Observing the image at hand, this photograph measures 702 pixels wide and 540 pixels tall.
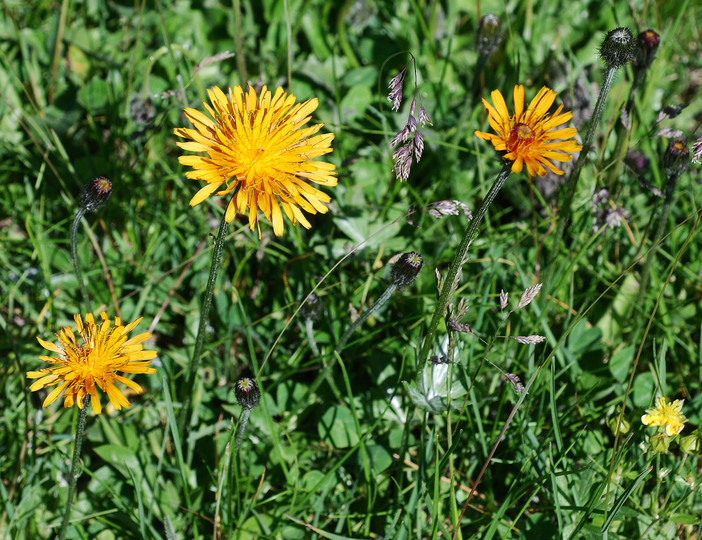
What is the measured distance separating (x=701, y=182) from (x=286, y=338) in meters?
2.41

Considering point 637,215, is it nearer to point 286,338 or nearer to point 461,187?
point 461,187

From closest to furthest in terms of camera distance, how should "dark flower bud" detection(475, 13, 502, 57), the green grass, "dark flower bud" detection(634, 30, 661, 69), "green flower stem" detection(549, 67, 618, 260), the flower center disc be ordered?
the flower center disc
"green flower stem" detection(549, 67, 618, 260)
the green grass
"dark flower bud" detection(634, 30, 661, 69)
"dark flower bud" detection(475, 13, 502, 57)

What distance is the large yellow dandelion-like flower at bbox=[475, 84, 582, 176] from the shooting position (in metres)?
1.81

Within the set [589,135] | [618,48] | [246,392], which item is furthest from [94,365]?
[618,48]

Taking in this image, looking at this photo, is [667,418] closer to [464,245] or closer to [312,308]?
[464,245]

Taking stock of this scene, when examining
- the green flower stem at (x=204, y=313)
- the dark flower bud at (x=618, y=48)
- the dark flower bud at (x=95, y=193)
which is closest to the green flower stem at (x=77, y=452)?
the green flower stem at (x=204, y=313)

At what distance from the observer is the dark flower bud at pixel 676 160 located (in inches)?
98.3

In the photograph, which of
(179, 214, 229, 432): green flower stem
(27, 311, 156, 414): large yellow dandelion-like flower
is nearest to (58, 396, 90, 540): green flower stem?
(27, 311, 156, 414): large yellow dandelion-like flower

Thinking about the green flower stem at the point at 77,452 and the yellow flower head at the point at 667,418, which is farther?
the yellow flower head at the point at 667,418

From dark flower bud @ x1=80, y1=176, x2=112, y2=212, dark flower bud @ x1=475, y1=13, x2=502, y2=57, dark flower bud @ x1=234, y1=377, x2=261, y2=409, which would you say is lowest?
dark flower bud @ x1=234, y1=377, x2=261, y2=409

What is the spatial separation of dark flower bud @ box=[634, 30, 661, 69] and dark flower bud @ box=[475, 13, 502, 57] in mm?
698

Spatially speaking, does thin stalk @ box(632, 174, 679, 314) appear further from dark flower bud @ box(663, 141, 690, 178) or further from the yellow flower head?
the yellow flower head

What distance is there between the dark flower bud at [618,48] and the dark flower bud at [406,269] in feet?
2.88

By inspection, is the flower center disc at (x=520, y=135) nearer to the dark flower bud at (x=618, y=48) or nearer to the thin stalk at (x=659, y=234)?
the dark flower bud at (x=618, y=48)
